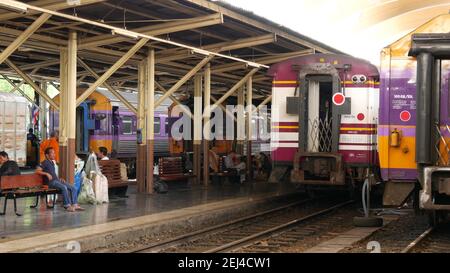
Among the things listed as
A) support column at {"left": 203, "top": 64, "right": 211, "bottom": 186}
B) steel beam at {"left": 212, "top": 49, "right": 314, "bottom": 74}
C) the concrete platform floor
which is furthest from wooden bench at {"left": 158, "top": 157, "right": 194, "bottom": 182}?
steel beam at {"left": 212, "top": 49, "right": 314, "bottom": 74}

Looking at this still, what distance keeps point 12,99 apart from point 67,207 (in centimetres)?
1062

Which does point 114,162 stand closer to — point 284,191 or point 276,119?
point 276,119

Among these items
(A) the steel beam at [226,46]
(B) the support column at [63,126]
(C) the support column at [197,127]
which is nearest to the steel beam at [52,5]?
(B) the support column at [63,126]

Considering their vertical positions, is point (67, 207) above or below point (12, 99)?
below

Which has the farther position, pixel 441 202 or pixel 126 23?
pixel 126 23

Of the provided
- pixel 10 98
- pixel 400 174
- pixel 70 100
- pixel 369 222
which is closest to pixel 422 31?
pixel 400 174

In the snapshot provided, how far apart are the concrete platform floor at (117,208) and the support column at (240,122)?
3.15 meters

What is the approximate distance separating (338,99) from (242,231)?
12.8ft

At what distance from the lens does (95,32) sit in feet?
45.6

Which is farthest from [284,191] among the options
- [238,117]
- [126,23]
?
[126,23]

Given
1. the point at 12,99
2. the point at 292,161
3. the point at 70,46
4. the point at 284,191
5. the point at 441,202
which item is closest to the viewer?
the point at 441,202

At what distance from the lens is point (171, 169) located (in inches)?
714

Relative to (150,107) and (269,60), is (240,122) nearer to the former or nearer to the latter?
(269,60)

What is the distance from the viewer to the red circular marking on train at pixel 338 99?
45.1 ft
